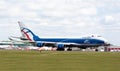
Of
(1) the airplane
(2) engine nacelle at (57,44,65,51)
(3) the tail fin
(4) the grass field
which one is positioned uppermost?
(3) the tail fin

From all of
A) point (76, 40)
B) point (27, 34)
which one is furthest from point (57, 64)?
point (27, 34)

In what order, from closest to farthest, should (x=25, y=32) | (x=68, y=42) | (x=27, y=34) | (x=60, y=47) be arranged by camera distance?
(x=60, y=47)
(x=68, y=42)
(x=27, y=34)
(x=25, y=32)

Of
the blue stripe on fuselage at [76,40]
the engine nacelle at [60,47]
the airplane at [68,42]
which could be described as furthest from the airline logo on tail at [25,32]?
the engine nacelle at [60,47]

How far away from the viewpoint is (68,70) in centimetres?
2906

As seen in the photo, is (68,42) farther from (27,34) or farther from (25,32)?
(25,32)

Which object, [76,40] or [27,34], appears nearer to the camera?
[76,40]

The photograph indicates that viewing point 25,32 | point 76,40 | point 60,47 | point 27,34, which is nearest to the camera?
point 60,47

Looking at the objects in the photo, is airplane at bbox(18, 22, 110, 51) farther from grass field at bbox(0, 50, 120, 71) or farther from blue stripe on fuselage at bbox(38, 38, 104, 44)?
grass field at bbox(0, 50, 120, 71)

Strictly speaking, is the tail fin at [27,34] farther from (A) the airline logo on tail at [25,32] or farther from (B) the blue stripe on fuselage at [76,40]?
(B) the blue stripe on fuselage at [76,40]

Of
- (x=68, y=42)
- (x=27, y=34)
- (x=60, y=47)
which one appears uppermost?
(x=27, y=34)

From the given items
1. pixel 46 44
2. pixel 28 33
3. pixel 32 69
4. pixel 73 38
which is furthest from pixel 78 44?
pixel 32 69

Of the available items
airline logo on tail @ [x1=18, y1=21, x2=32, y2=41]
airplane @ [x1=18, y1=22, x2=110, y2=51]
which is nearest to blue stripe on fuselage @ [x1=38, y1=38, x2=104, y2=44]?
airplane @ [x1=18, y1=22, x2=110, y2=51]

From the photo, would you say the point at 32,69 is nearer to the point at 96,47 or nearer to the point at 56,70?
the point at 56,70

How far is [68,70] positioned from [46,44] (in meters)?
97.9
